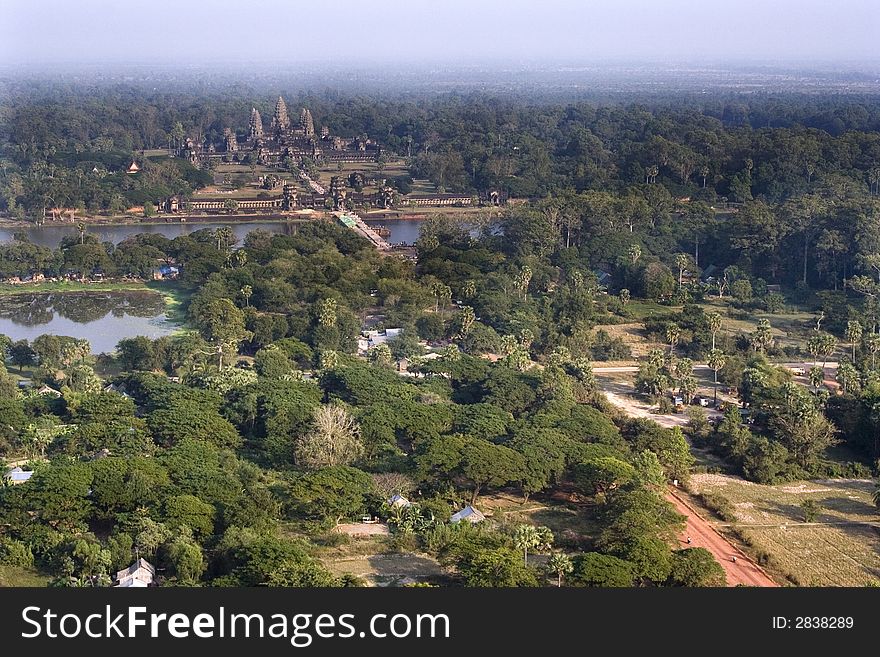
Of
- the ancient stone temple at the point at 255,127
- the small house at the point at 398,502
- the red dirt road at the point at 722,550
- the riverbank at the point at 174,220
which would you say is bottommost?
the red dirt road at the point at 722,550

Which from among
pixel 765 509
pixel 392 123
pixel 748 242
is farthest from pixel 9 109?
pixel 765 509

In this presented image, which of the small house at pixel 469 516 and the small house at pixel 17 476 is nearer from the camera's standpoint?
the small house at pixel 469 516


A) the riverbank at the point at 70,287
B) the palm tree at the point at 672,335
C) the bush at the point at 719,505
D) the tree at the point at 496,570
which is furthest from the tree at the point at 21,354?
the bush at the point at 719,505

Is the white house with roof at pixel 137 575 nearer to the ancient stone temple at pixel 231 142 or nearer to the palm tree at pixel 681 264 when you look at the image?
the palm tree at pixel 681 264

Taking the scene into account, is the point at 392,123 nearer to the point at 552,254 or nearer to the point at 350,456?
the point at 552,254

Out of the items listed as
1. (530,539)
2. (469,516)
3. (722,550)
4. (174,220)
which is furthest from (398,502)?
(174,220)

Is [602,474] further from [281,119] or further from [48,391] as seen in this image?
[281,119]

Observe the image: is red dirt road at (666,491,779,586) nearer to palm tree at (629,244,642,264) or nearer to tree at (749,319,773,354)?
tree at (749,319,773,354)

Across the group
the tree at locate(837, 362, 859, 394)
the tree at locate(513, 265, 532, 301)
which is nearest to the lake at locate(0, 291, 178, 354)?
the tree at locate(513, 265, 532, 301)
